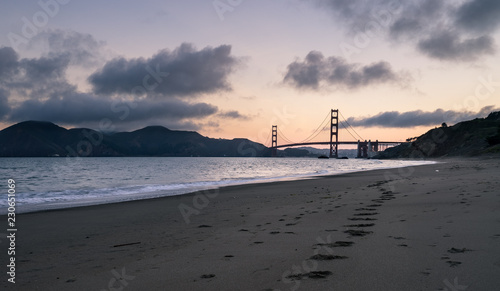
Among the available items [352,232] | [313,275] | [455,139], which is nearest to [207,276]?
[313,275]

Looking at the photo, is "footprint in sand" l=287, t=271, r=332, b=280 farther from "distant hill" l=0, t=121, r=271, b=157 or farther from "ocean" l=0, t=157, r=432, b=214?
"distant hill" l=0, t=121, r=271, b=157

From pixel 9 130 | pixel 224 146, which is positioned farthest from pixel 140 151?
pixel 9 130

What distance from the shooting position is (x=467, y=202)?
6.09 m

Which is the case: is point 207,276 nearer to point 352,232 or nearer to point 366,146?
point 352,232

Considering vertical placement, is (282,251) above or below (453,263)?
below

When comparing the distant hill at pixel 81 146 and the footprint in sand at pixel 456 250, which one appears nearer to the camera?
the footprint in sand at pixel 456 250

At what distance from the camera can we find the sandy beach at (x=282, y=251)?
2717 millimetres

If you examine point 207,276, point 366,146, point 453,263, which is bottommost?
point 207,276

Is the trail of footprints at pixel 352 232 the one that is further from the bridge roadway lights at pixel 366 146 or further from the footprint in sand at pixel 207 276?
the bridge roadway lights at pixel 366 146

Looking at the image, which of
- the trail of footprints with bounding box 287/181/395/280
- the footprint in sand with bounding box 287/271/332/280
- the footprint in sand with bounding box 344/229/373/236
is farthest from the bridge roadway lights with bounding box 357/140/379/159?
the footprint in sand with bounding box 287/271/332/280

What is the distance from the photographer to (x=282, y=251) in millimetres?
3695

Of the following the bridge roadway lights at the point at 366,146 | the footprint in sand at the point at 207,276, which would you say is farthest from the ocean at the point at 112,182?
the bridge roadway lights at the point at 366,146

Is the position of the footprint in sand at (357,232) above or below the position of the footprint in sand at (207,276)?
above

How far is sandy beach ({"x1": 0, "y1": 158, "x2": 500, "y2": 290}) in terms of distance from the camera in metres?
2.72
